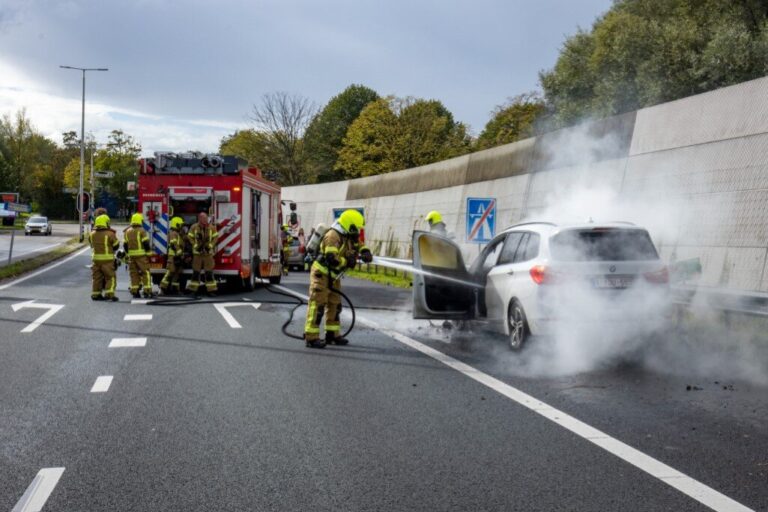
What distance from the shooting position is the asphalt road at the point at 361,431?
466cm

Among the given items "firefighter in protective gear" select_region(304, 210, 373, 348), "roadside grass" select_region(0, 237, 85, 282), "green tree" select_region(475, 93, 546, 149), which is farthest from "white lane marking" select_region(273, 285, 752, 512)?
"green tree" select_region(475, 93, 546, 149)

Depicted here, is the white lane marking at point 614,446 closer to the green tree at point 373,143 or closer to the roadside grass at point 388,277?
the roadside grass at point 388,277

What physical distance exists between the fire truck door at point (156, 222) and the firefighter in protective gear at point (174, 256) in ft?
0.88

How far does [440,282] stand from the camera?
36.1 feet

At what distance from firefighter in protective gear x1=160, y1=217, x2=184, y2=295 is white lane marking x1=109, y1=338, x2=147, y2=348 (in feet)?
22.9

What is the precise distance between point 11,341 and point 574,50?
4884cm

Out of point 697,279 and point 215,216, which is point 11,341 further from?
point 697,279

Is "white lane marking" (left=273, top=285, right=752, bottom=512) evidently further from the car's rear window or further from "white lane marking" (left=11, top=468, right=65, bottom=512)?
"white lane marking" (left=11, top=468, right=65, bottom=512)

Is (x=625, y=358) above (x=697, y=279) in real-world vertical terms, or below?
below

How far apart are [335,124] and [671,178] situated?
7458 cm

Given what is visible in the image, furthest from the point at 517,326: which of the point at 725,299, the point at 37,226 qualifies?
the point at 37,226

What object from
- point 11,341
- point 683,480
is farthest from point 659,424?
point 11,341

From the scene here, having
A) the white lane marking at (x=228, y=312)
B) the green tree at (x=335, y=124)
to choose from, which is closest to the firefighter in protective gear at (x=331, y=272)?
the white lane marking at (x=228, y=312)

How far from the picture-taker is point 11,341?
36.6 feet
